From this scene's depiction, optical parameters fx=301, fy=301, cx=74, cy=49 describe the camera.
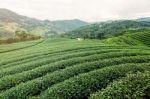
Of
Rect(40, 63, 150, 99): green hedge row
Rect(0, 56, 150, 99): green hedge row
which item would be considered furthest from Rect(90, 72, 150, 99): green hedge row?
Rect(0, 56, 150, 99): green hedge row

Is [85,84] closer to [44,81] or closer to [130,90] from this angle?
[44,81]

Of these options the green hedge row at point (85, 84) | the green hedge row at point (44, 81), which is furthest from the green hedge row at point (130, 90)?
the green hedge row at point (44, 81)

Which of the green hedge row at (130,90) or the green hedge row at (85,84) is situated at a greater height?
the green hedge row at (130,90)

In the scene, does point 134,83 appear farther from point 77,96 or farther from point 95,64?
point 95,64

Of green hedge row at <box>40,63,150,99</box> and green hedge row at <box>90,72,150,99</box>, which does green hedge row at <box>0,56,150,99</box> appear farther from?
green hedge row at <box>90,72,150,99</box>

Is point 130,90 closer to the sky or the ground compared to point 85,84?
closer to the sky

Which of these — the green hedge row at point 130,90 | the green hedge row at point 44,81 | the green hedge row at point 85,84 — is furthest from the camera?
the green hedge row at point 44,81

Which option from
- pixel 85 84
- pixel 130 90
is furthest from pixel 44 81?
pixel 130 90

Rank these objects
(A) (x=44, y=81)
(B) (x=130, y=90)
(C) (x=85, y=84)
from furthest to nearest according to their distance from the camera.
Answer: (A) (x=44, y=81) < (C) (x=85, y=84) < (B) (x=130, y=90)

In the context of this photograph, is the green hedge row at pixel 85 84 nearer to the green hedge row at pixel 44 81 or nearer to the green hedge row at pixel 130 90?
the green hedge row at pixel 44 81

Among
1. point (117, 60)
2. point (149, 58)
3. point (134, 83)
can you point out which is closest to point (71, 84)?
point (134, 83)

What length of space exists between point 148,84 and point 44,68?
14612mm

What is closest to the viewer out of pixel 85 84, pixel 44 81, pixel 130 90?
pixel 130 90

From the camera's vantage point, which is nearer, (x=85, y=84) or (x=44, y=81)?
(x=85, y=84)
